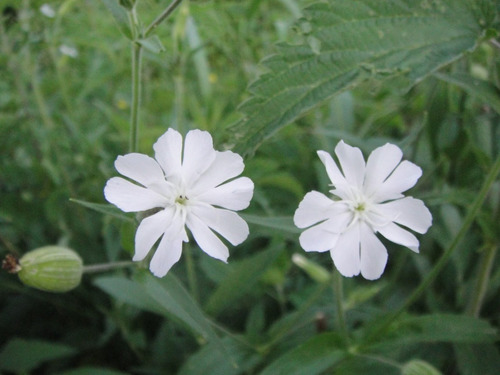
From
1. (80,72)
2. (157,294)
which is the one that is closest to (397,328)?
(157,294)

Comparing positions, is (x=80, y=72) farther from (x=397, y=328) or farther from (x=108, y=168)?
(x=397, y=328)

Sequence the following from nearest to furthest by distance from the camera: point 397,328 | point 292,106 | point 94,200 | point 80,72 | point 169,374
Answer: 1. point 292,106
2. point 397,328
3. point 169,374
4. point 94,200
5. point 80,72

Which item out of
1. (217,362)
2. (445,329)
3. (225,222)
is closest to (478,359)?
(445,329)

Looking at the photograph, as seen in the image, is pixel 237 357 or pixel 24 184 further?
pixel 24 184

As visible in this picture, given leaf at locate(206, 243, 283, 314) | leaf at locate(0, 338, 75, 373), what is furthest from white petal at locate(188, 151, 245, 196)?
leaf at locate(0, 338, 75, 373)

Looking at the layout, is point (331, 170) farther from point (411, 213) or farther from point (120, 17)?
point (120, 17)

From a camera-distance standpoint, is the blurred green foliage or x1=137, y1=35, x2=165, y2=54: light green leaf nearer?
x1=137, y1=35, x2=165, y2=54: light green leaf

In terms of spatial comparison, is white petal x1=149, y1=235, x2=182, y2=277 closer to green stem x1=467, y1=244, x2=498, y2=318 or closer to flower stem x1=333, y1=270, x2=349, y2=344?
flower stem x1=333, y1=270, x2=349, y2=344
